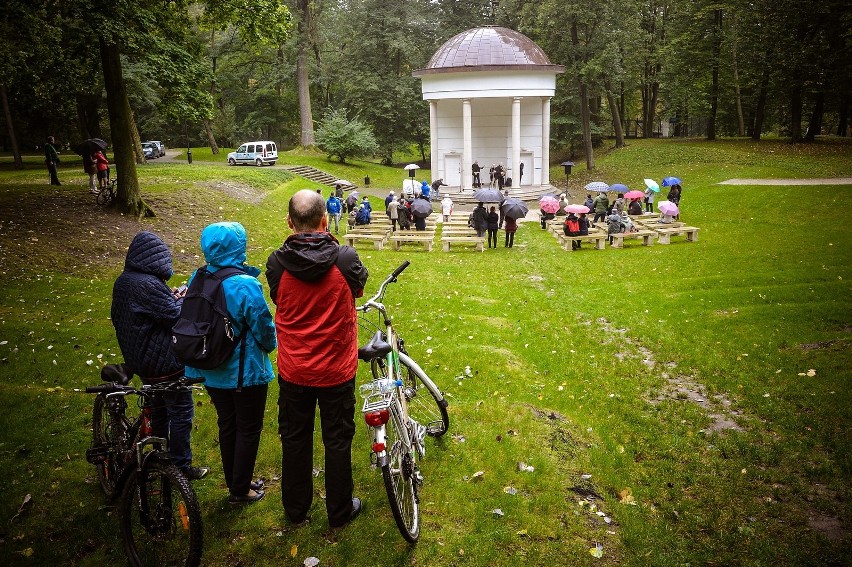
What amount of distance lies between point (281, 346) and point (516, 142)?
32224 millimetres

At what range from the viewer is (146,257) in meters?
4.68

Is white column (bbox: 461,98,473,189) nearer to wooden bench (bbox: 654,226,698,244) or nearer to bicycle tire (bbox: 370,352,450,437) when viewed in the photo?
wooden bench (bbox: 654,226,698,244)

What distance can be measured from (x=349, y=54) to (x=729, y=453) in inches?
1881

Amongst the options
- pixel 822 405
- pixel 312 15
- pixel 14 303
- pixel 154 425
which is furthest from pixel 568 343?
pixel 312 15

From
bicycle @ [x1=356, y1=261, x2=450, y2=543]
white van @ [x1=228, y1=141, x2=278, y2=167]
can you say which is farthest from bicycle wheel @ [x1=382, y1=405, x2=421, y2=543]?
white van @ [x1=228, y1=141, x2=278, y2=167]

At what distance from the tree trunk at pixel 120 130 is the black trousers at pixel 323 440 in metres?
14.4

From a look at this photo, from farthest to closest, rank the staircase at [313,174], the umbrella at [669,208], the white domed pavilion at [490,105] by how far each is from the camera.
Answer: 1. the staircase at [313,174]
2. the white domed pavilion at [490,105]
3. the umbrella at [669,208]

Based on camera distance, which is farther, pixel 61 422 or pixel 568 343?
pixel 568 343

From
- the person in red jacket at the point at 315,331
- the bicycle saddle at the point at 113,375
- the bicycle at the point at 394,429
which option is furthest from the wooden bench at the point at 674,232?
the bicycle saddle at the point at 113,375

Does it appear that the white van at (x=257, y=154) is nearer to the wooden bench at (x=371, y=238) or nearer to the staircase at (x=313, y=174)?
the staircase at (x=313, y=174)

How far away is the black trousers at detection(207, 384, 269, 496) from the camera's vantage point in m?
4.57

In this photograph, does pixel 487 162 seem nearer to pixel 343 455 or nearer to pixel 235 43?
pixel 235 43

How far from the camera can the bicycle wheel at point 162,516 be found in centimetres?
395

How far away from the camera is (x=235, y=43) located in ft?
149
